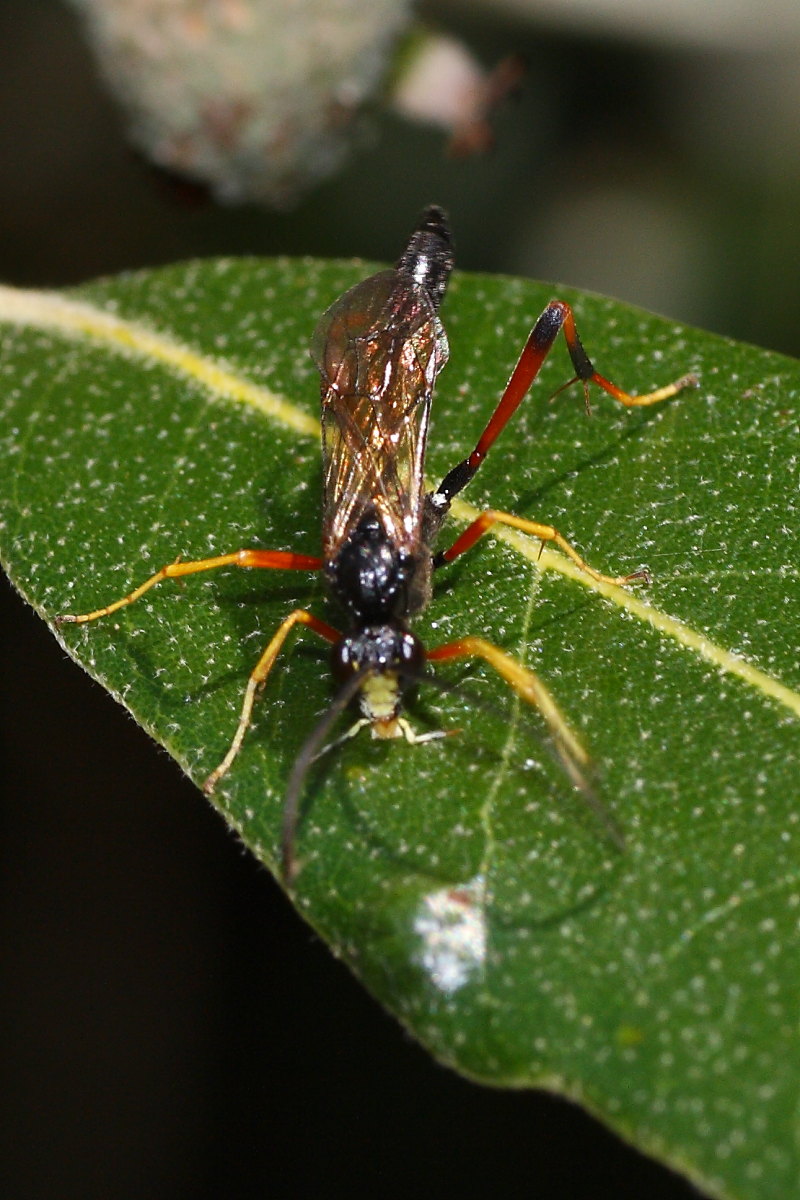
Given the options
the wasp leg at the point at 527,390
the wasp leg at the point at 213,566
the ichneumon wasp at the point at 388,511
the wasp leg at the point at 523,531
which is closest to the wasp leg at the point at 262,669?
the ichneumon wasp at the point at 388,511

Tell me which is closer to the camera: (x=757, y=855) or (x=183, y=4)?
(x=757, y=855)

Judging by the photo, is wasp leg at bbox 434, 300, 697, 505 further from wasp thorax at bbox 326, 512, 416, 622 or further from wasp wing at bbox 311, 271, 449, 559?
wasp thorax at bbox 326, 512, 416, 622

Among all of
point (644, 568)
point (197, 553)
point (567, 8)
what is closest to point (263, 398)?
point (197, 553)

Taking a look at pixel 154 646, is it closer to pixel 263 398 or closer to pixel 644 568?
pixel 263 398

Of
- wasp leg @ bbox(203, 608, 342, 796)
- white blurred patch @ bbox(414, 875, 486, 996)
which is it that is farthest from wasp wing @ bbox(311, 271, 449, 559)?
white blurred patch @ bbox(414, 875, 486, 996)

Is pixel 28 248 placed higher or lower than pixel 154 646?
higher

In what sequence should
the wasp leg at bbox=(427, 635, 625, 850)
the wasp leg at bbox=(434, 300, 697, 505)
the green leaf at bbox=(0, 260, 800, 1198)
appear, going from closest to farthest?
the green leaf at bbox=(0, 260, 800, 1198)
the wasp leg at bbox=(427, 635, 625, 850)
the wasp leg at bbox=(434, 300, 697, 505)

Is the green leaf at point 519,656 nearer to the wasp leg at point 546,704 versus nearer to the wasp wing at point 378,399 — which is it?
the wasp leg at point 546,704
